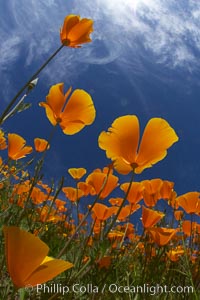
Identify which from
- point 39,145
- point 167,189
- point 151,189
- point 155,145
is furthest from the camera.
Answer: point 39,145

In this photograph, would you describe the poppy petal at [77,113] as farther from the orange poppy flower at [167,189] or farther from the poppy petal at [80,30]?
the orange poppy flower at [167,189]

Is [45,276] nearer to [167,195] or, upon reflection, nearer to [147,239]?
[147,239]

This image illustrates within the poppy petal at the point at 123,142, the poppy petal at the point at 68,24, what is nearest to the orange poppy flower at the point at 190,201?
the poppy petal at the point at 123,142

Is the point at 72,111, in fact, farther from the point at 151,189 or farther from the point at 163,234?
the point at 151,189

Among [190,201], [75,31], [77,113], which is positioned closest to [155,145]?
[77,113]

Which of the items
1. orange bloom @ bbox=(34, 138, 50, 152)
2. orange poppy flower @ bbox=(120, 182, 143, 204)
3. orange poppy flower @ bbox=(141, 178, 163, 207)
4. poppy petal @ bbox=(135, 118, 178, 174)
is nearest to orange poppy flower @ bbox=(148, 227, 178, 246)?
orange poppy flower @ bbox=(120, 182, 143, 204)

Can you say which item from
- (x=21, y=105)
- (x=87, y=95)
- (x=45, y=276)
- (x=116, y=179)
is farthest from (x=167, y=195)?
(x=45, y=276)
